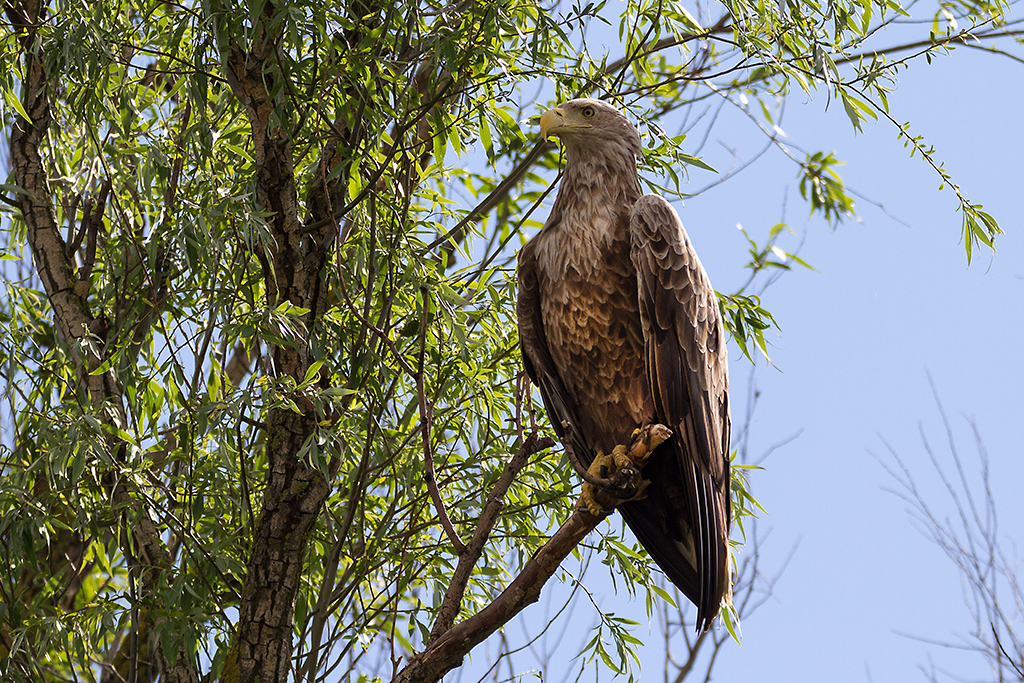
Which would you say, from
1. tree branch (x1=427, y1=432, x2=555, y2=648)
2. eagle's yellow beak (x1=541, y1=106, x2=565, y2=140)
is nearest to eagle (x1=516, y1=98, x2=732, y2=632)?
eagle's yellow beak (x1=541, y1=106, x2=565, y2=140)

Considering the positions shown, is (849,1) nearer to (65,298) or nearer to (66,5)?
(66,5)

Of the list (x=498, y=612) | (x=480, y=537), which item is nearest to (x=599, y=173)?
(x=480, y=537)

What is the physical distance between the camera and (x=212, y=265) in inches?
106

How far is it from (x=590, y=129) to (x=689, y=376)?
0.69 metres

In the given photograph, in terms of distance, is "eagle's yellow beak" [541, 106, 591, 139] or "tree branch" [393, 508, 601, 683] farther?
"eagle's yellow beak" [541, 106, 591, 139]

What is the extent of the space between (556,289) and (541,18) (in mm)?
872

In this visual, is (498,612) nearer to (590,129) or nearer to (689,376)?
(689,376)

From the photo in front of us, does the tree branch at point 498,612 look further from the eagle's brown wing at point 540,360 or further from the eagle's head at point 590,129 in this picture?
the eagle's head at point 590,129

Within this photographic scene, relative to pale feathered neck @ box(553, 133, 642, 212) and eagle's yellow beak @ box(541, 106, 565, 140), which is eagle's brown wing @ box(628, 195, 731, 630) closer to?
pale feathered neck @ box(553, 133, 642, 212)

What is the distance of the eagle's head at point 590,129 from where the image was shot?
240cm

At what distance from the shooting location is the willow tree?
8.82 ft

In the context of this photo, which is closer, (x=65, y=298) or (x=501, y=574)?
(x=65, y=298)

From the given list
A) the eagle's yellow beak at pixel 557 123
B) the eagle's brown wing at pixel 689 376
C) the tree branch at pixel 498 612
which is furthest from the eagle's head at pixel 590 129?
the tree branch at pixel 498 612

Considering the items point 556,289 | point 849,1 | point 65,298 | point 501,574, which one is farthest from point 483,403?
point 849,1
